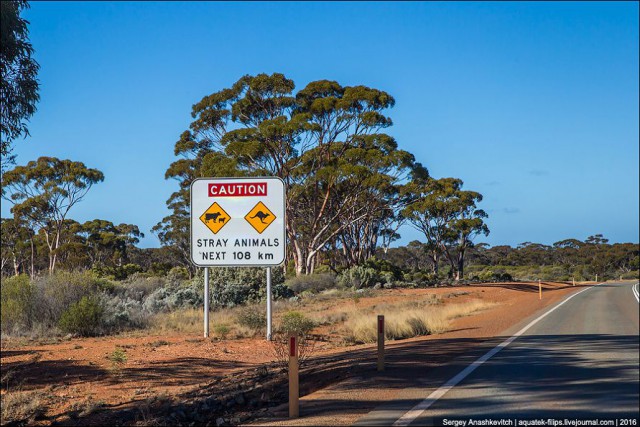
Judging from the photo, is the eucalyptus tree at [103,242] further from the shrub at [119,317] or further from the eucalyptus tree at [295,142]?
the shrub at [119,317]

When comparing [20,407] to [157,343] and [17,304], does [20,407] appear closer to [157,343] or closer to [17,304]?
[157,343]

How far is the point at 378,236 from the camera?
65.6 m

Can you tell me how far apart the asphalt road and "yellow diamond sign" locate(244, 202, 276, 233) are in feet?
20.2

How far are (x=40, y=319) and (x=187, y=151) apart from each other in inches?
1101

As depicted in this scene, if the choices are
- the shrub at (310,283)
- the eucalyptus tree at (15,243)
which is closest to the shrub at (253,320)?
the shrub at (310,283)

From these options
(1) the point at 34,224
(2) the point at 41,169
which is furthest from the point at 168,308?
(1) the point at 34,224

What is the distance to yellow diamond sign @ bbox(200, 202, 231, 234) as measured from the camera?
1627cm

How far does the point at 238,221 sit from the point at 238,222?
28mm

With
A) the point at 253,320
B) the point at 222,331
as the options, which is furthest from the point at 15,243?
the point at 222,331

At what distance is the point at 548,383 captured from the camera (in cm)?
862

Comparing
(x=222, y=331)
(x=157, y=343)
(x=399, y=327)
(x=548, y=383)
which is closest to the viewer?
(x=548, y=383)

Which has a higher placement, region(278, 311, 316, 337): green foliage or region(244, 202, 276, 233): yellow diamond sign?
region(244, 202, 276, 233): yellow diamond sign

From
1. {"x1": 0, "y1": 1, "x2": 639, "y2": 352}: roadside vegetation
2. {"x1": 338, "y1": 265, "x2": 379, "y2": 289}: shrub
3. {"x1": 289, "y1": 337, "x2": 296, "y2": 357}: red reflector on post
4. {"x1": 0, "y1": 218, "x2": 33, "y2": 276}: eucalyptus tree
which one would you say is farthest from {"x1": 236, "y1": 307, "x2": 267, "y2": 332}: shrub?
{"x1": 0, "y1": 218, "x2": 33, "y2": 276}: eucalyptus tree

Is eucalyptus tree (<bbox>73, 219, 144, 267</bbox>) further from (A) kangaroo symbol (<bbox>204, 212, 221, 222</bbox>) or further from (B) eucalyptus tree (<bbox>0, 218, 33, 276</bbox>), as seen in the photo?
(A) kangaroo symbol (<bbox>204, 212, 221, 222</bbox>)
